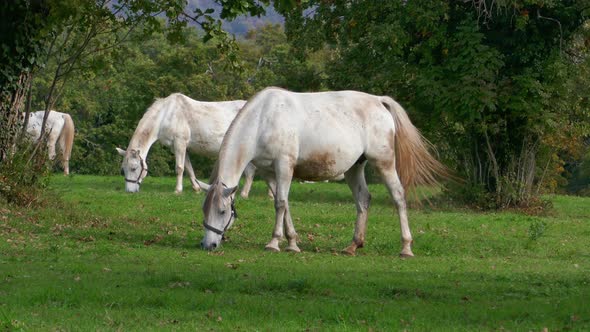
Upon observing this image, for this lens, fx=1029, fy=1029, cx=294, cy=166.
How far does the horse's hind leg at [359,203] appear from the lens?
15.6 meters

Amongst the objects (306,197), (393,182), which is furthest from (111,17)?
(306,197)

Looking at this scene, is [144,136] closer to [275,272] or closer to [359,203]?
[359,203]

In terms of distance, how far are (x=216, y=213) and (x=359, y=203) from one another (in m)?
2.43

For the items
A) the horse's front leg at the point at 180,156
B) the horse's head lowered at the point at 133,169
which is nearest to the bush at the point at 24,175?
the horse's head lowered at the point at 133,169

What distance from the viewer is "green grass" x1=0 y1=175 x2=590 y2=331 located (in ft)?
29.7

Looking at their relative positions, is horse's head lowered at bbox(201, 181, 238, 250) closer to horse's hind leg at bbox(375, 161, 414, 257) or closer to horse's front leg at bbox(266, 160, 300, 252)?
horse's front leg at bbox(266, 160, 300, 252)

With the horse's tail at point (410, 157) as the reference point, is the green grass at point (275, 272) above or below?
below

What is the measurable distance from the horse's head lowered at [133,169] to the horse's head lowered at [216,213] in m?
10.6

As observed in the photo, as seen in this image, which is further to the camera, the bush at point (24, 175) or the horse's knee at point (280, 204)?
the bush at point (24, 175)

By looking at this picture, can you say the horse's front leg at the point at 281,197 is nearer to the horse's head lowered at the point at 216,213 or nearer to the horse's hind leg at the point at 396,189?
the horse's head lowered at the point at 216,213

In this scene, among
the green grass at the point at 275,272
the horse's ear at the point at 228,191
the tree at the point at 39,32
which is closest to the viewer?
the green grass at the point at 275,272

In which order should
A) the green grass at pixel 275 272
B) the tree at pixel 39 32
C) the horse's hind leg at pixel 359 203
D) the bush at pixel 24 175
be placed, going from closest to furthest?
the green grass at pixel 275 272 → the horse's hind leg at pixel 359 203 → the tree at pixel 39 32 → the bush at pixel 24 175

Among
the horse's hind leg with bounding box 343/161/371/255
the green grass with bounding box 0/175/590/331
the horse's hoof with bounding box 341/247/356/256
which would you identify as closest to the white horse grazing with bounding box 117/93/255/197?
the green grass with bounding box 0/175/590/331

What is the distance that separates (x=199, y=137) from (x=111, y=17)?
754 cm
